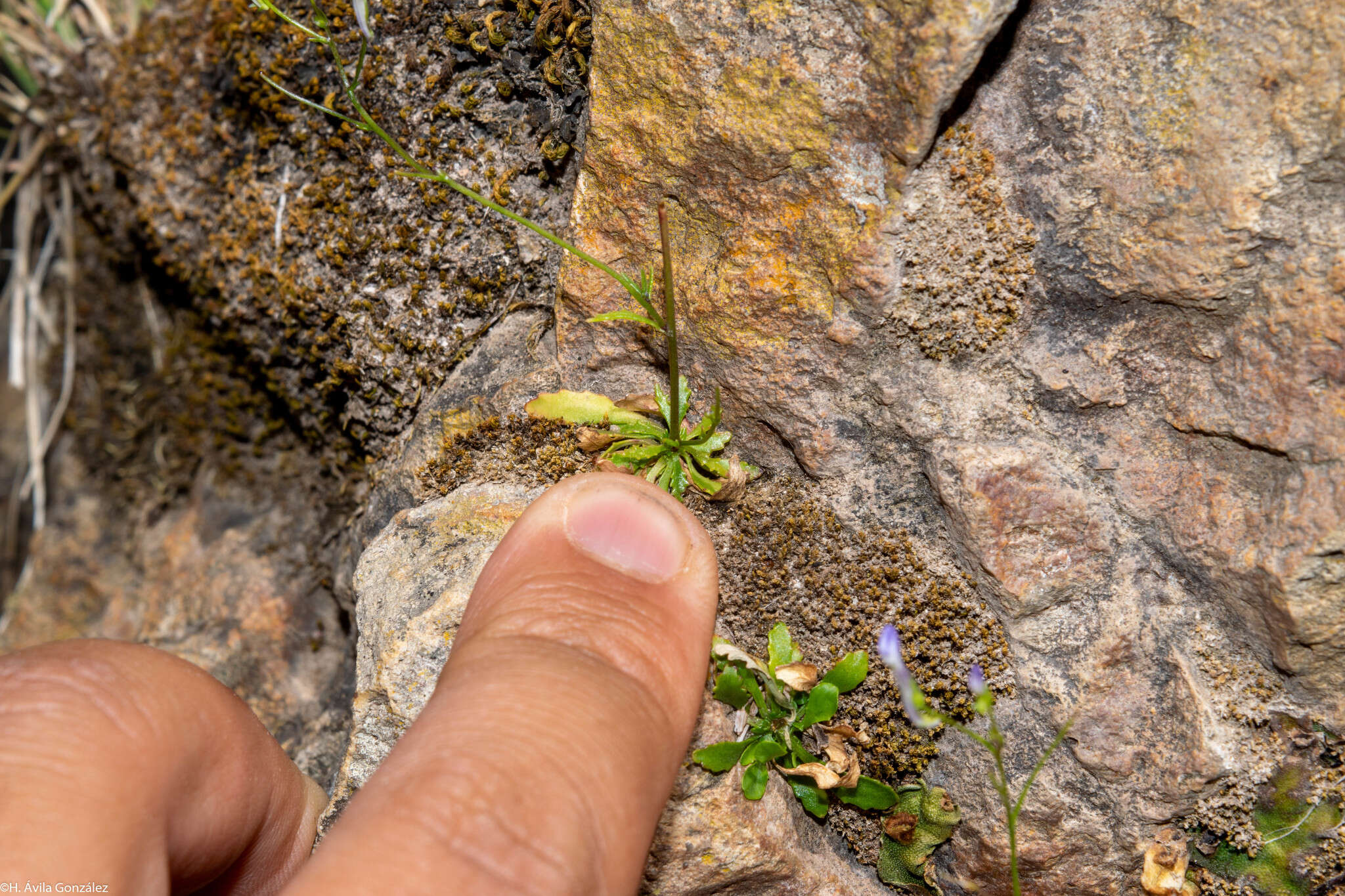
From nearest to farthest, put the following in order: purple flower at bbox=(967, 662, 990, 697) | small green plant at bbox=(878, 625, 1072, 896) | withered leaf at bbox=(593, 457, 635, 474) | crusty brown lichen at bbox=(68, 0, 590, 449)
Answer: purple flower at bbox=(967, 662, 990, 697), small green plant at bbox=(878, 625, 1072, 896), withered leaf at bbox=(593, 457, 635, 474), crusty brown lichen at bbox=(68, 0, 590, 449)

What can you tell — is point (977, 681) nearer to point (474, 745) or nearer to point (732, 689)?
point (732, 689)

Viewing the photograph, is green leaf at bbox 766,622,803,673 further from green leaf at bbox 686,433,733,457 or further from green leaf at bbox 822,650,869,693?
green leaf at bbox 686,433,733,457

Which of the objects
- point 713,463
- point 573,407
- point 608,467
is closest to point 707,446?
point 713,463

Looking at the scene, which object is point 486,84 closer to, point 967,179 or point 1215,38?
point 967,179

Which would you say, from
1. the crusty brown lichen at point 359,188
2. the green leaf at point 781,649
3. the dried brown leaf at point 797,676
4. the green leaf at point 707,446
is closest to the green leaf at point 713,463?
the green leaf at point 707,446

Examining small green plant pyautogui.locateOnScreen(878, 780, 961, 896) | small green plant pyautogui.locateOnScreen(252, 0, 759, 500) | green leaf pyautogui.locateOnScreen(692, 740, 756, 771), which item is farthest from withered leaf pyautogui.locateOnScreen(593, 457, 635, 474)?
small green plant pyautogui.locateOnScreen(878, 780, 961, 896)

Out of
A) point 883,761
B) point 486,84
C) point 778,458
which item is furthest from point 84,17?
point 883,761

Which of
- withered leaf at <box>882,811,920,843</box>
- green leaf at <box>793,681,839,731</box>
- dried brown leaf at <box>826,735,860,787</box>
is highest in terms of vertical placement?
green leaf at <box>793,681,839,731</box>
